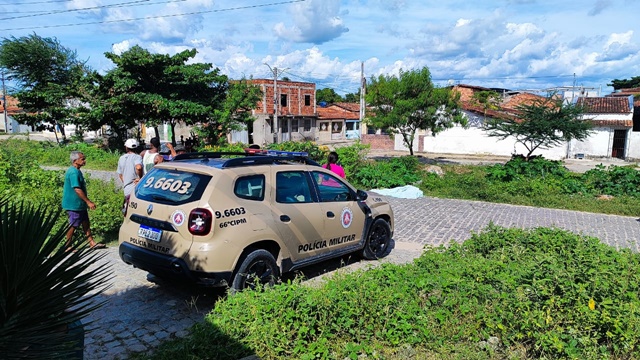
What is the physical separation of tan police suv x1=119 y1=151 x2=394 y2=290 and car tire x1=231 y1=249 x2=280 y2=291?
1cm

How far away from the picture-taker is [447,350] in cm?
393

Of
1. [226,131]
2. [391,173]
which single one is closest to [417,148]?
[226,131]

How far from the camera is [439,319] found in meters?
4.16

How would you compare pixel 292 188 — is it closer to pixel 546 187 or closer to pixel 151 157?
pixel 151 157

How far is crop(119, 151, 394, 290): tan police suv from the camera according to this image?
4816 mm

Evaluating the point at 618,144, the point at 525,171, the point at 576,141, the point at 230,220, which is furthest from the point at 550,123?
the point at 618,144

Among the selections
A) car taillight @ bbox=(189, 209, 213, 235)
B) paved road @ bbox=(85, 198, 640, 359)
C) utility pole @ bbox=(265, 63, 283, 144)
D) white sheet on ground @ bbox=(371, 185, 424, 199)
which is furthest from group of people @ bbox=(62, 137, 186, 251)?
utility pole @ bbox=(265, 63, 283, 144)

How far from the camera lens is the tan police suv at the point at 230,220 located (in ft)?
15.8

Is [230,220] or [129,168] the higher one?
[129,168]

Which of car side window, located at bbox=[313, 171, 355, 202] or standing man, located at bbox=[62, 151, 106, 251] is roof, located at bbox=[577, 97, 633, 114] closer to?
car side window, located at bbox=[313, 171, 355, 202]

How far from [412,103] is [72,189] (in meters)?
22.2

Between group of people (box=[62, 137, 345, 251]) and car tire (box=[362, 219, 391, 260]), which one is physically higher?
group of people (box=[62, 137, 345, 251])

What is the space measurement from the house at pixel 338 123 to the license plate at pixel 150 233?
5003cm

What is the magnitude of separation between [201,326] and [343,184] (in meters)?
3.35
